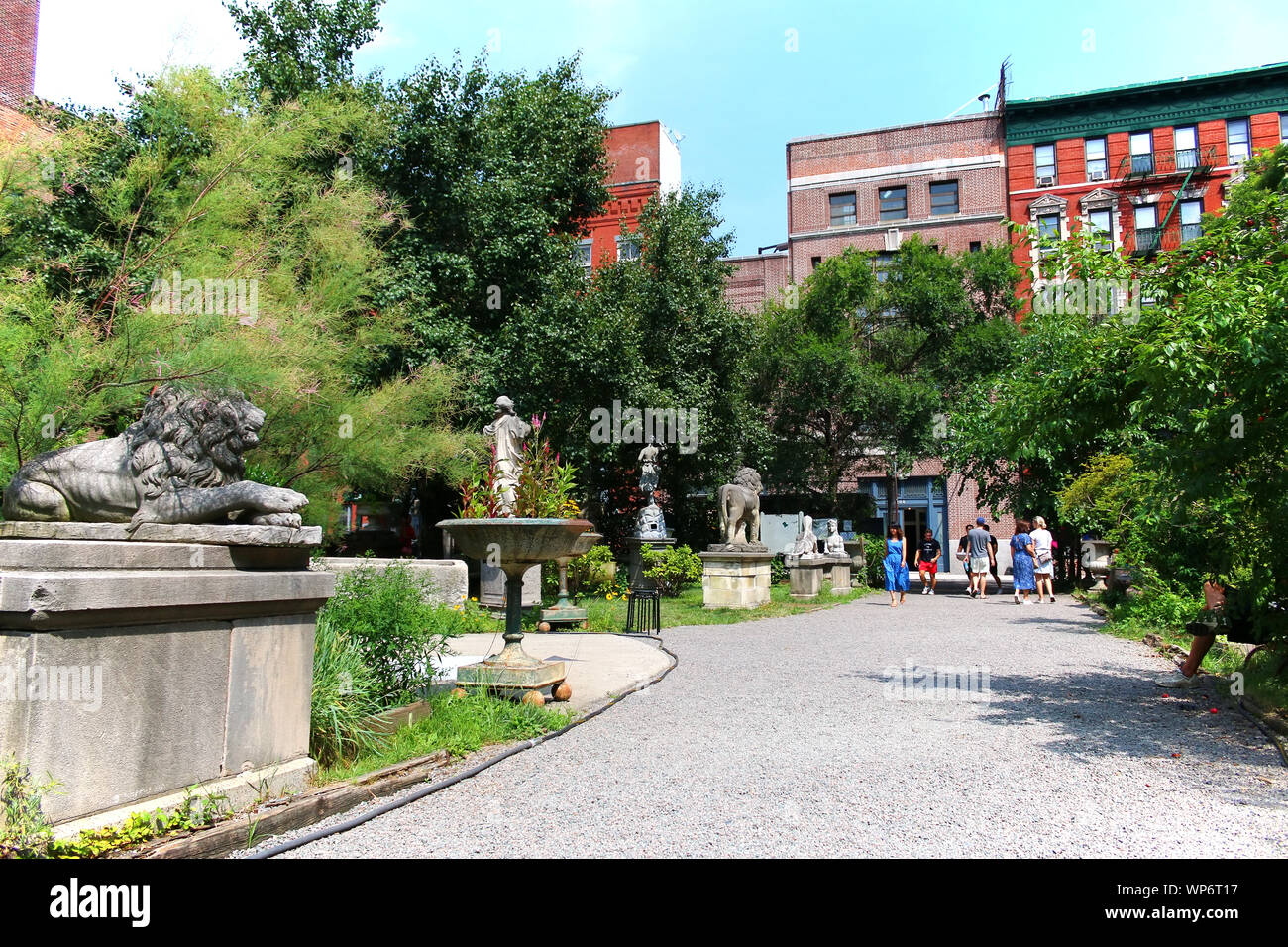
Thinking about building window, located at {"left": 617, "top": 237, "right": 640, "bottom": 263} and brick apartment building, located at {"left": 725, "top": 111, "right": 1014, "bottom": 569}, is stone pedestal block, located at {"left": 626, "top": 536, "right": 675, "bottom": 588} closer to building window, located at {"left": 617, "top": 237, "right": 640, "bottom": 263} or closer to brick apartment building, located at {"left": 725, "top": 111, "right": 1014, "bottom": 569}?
building window, located at {"left": 617, "top": 237, "right": 640, "bottom": 263}

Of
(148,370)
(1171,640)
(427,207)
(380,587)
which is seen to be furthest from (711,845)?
(427,207)

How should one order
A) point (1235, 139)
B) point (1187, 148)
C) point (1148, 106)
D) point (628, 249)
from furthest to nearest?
point (1148, 106), point (1187, 148), point (1235, 139), point (628, 249)

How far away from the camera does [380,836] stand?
389cm

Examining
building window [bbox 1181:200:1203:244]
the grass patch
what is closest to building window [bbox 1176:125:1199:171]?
building window [bbox 1181:200:1203:244]

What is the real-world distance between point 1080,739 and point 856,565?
63.1 feet

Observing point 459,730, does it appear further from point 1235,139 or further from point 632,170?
point 1235,139

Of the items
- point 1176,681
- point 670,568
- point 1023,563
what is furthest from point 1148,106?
point 1176,681

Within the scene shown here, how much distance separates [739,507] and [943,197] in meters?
25.6

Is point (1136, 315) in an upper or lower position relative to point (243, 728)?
upper

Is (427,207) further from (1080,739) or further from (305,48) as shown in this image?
→ (1080,739)

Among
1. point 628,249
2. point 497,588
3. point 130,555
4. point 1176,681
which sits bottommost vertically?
point 1176,681

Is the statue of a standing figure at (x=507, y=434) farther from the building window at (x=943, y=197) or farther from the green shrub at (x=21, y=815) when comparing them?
the building window at (x=943, y=197)

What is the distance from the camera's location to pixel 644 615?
13.0 m

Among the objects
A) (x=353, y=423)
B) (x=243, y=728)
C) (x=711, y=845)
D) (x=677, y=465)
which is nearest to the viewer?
(x=711, y=845)
